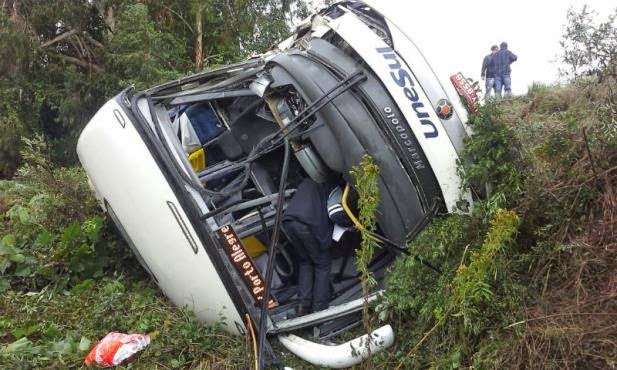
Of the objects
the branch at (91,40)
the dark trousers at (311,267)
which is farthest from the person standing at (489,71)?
the branch at (91,40)

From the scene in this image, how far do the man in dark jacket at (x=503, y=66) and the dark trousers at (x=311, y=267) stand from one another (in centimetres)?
633

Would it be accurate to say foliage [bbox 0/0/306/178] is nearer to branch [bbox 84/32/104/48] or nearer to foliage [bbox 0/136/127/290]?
branch [bbox 84/32/104/48]

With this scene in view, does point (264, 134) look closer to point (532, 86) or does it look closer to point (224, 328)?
point (224, 328)

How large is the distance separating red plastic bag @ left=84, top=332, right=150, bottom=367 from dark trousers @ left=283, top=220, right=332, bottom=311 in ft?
3.38

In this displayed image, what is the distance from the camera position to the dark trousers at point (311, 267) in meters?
3.45

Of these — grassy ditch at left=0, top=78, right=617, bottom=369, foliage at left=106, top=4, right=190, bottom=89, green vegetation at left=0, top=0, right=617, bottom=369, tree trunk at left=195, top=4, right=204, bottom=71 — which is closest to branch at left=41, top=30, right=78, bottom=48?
foliage at left=106, top=4, right=190, bottom=89

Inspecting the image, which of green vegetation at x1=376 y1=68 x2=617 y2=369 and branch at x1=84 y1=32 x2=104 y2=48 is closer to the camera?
green vegetation at x1=376 y1=68 x2=617 y2=369

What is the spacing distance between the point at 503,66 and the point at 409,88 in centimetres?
624

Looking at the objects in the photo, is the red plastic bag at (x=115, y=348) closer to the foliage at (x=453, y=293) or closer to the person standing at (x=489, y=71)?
the foliage at (x=453, y=293)

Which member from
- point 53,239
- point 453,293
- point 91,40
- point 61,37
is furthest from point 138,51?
point 453,293

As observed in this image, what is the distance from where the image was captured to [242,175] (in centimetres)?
378

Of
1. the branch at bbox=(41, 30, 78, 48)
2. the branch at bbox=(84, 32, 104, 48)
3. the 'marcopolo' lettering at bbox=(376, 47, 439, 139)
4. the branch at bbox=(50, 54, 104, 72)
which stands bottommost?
the 'marcopolo' lettering at bbox=(376, 47, 439, 139)

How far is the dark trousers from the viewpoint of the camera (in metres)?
3.45

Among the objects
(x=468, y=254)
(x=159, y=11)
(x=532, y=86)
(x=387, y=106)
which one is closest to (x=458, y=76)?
(x=387, y=106)
